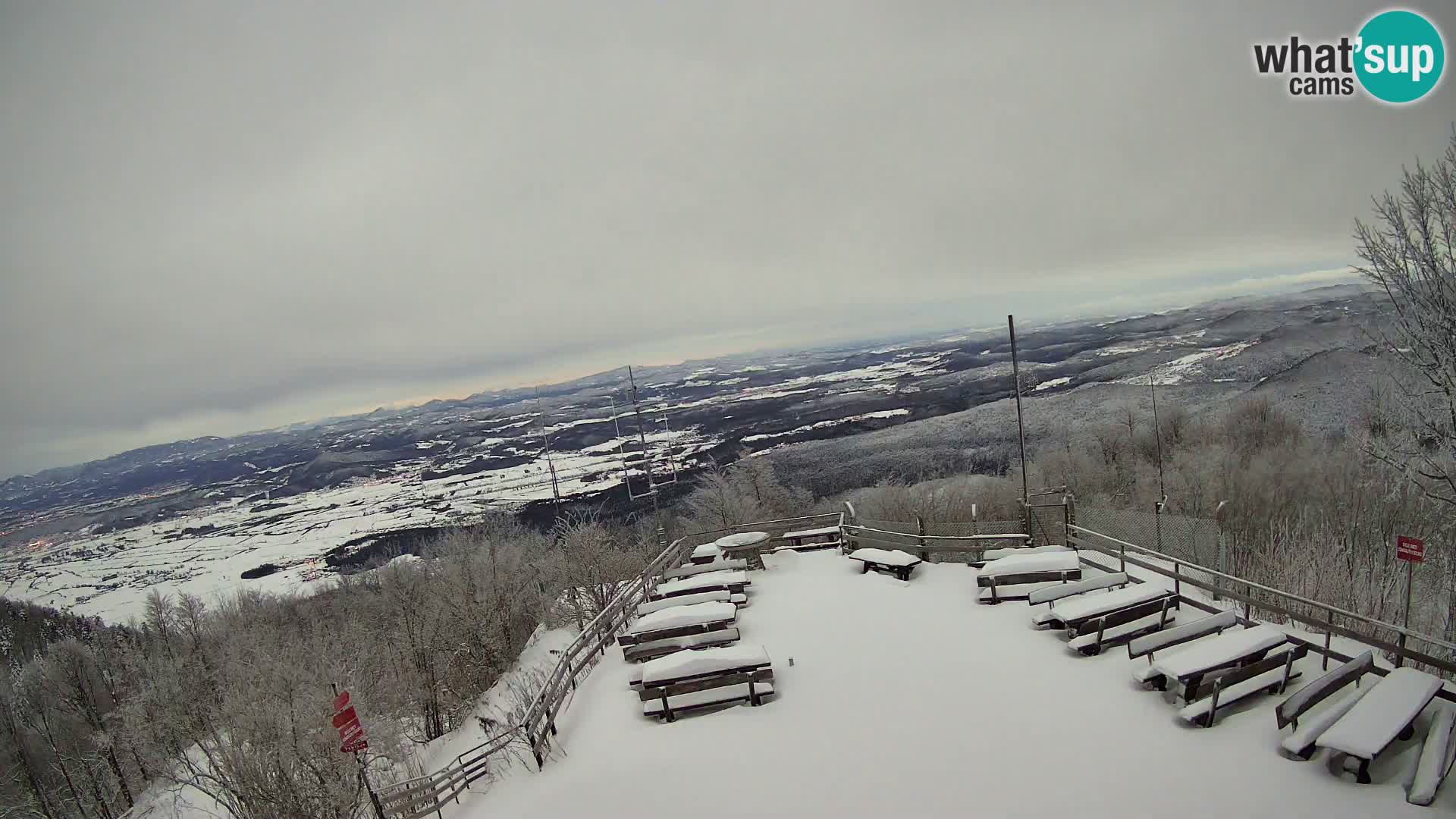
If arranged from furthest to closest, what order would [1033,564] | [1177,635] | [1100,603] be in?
[1033,564], [1100,603], [1177,635]

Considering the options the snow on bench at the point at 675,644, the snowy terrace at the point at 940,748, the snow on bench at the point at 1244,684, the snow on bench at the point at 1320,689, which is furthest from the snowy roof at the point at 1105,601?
the snow on bench at the point at 675,644

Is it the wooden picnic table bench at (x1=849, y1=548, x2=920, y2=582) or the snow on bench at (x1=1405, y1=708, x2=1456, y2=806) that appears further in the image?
the wooden picnic table bench at (x1=849, y1=548, x2=920, y2=582)

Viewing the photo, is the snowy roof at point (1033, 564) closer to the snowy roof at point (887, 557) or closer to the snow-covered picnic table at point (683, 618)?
the snowy roof at point (887, 557)

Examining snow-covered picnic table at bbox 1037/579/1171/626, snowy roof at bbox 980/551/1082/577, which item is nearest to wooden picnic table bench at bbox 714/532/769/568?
snowy roof at bbox 980/551/1082/577

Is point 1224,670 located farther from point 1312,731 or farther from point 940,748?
point 940,748

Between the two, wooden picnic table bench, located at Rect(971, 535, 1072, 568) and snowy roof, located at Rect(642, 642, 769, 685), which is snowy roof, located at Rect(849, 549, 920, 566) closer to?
wooden picnic table bench, located at Rect(971, 535, 1072, 568)

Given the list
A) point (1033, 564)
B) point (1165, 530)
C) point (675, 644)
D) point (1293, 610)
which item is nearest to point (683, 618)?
point (675, 644)

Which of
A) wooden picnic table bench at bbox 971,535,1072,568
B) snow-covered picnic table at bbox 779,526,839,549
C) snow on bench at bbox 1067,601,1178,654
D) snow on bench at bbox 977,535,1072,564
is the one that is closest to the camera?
snow on bench at bbox 1067,601,1178,654
